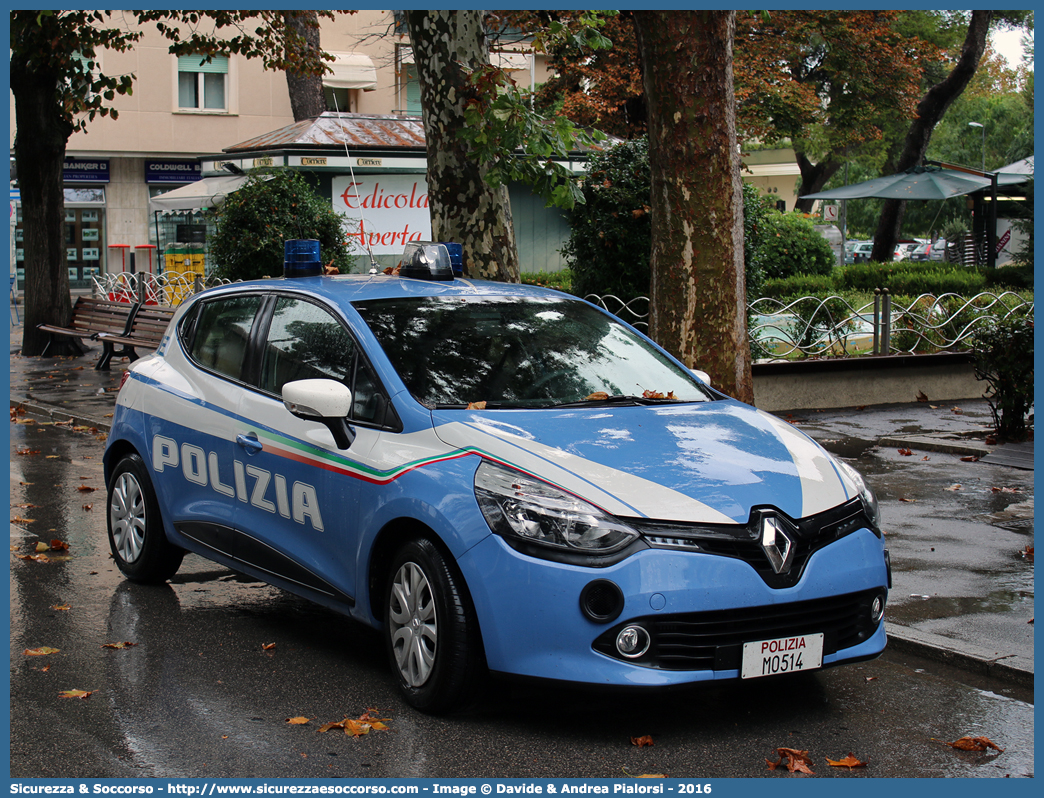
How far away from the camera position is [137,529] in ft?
21.6

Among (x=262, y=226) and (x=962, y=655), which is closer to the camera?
(x=962, y=655)

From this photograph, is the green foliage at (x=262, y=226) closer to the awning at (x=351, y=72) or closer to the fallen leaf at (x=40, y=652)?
the fallen leaf at (x=40, y=652)

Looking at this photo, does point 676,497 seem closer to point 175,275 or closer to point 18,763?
point 18,763

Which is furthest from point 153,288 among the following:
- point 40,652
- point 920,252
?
point 920,252

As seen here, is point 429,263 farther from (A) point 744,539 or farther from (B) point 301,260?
(A) point 744,539

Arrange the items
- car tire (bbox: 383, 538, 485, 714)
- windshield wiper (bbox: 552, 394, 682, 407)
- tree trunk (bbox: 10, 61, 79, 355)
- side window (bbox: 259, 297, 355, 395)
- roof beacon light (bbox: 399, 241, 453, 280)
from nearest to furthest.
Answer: car tire (bbox: 383, 538, 485, 714)
windshield wiper (bbox: 552, 394, 682, 407)
side window (bbox: 259, 297, 355, 395)
roof beacon light (bbox: 399, 241, 453, 280)
tree trunk (bbox: 10, 61, 79, 355)

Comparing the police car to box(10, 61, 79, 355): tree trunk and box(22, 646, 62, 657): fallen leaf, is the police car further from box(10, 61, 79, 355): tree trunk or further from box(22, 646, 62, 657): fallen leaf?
box(10, 61, 79, 355): tree trunk

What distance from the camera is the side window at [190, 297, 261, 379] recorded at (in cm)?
599

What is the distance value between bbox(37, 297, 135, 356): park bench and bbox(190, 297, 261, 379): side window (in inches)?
452

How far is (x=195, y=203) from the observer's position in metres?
25.3

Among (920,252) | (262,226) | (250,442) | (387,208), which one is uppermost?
(387,208)

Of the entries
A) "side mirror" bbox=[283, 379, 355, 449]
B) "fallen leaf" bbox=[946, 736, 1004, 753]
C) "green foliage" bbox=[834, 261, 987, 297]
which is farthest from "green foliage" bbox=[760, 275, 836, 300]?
"fallen leaf" bbox=[946, 736, 1004, 753]

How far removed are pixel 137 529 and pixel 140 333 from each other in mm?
10937
